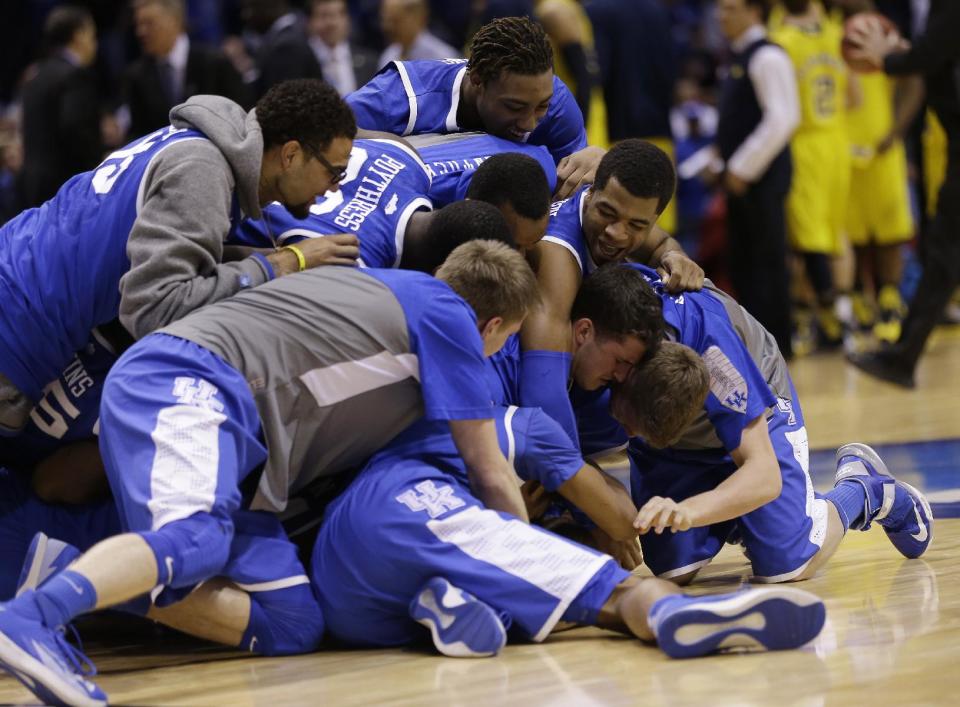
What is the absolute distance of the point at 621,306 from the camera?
385cm

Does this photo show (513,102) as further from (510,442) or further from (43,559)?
(43,559)

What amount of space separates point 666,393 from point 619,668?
0.87 metres

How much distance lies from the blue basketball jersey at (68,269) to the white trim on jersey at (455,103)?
126cm

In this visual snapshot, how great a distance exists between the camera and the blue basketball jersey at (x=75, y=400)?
151 inches

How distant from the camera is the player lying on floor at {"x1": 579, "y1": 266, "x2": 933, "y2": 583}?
3750 millimetres

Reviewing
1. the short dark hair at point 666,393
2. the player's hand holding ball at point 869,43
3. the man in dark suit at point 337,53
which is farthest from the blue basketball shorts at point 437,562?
the man in dark suit at point 337,53

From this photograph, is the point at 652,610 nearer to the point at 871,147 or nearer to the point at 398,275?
the point at 398,275

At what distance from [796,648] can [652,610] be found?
32cm

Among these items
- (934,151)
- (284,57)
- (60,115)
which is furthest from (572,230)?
(934,151)

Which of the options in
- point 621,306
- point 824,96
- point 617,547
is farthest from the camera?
point 824,96

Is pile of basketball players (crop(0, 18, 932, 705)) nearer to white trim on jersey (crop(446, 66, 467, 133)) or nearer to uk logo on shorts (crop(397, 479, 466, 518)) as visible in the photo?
uk logo on shorts (crop(397, 479, 466, 518))

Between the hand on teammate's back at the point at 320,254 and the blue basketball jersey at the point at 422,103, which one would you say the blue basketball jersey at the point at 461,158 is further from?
the hand on teammate's back at the point at 320,254

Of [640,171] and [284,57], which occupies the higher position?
[640,171]

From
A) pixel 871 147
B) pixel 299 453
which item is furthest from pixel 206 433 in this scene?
pixel 871 147
